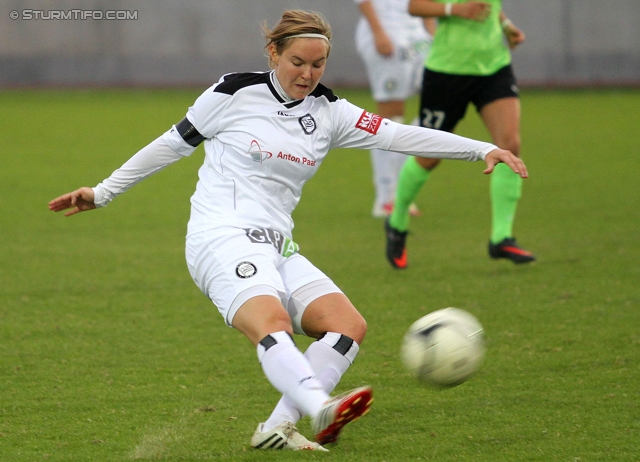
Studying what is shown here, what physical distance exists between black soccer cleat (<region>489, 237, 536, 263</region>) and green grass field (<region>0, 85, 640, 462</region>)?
4.2 inches

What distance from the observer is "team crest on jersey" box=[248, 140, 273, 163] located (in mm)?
3398

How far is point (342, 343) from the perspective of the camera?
3225 mm

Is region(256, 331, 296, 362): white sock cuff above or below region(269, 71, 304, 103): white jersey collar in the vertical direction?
below

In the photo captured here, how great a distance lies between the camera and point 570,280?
→ 225 inches

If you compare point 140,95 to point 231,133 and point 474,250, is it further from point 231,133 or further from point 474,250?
point 231,133

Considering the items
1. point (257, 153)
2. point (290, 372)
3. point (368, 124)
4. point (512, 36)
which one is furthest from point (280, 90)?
point (512, 36)

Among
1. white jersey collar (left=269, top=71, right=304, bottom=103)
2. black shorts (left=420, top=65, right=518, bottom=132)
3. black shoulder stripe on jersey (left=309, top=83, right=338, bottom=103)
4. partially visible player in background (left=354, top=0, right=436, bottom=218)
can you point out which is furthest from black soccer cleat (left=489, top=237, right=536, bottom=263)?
white jersey collar (left=269, top=71, right=304, bottom=103)

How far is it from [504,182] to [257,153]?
299 cm

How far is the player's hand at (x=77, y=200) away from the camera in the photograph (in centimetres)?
349

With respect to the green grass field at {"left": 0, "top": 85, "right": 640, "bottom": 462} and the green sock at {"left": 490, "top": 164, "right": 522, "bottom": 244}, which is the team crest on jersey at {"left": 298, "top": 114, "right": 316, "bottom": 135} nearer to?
the green grass field at {"left": 0, "top": 85, "right": 640, "bottom": 462}

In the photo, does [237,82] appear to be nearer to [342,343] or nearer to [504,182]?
[342,343]

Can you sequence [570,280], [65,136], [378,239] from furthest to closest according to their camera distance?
[65,136]
[378,239]
[570,280]

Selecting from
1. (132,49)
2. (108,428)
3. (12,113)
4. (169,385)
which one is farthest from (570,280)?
(132,49)

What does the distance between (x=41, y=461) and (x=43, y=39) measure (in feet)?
65.8
